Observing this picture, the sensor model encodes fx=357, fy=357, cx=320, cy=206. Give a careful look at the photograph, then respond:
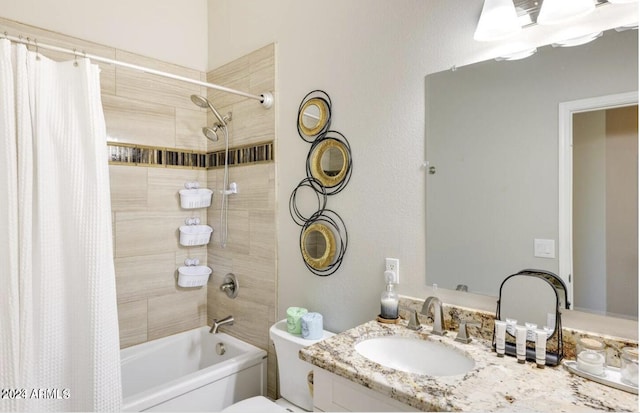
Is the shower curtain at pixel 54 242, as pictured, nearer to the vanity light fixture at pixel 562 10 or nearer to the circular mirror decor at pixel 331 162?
the circular mirror decor at pixel 331 162

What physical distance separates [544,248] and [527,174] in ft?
0.84

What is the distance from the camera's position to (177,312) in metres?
2.45

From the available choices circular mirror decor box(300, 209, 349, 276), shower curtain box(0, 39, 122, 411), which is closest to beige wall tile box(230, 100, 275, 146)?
circular mirror decor box(300, 209, 349, 276)

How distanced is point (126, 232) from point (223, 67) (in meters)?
1.26

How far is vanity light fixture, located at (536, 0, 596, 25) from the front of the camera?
42.3 inches

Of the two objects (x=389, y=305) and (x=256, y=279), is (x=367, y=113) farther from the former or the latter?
(x=256, y=279)

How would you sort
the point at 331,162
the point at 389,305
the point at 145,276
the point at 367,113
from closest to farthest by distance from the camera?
the point at 389,305 < the point at 367,113 < the point at 331,162 < the point at 145,276

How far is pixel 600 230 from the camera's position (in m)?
1.11

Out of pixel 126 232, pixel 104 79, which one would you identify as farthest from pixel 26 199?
pixel 104 79

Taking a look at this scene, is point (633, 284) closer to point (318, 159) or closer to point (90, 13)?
point (318, 159)

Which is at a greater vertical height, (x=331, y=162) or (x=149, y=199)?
(x=331, y=162)

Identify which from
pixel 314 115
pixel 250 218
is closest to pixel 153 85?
pixel 250 218

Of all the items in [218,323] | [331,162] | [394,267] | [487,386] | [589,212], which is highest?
[331,162]

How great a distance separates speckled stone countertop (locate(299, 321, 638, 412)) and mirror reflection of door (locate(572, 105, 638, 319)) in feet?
0.86
